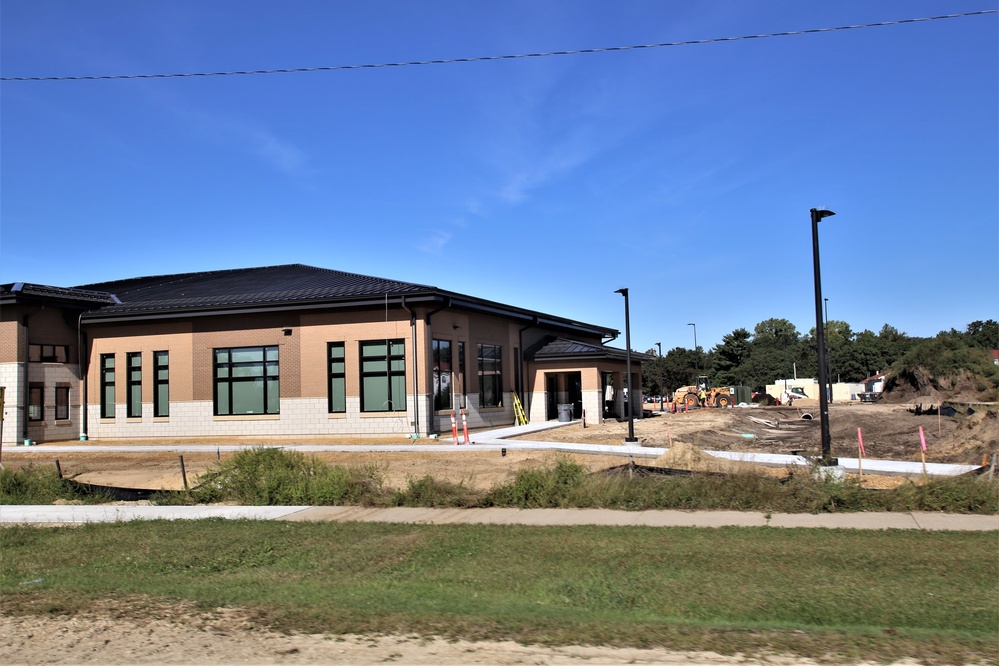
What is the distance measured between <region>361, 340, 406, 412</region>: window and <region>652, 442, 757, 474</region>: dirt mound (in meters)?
11.1

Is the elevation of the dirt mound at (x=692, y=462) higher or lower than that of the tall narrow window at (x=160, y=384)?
lower

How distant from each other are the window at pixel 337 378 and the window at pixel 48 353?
11848 millimetres

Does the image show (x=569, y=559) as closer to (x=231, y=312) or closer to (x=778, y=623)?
(x=778, y=623)

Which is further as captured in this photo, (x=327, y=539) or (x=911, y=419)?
(x=911, y=419)

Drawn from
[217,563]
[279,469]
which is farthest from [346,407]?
[217,563]

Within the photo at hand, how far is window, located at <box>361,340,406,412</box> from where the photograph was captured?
88.7ft

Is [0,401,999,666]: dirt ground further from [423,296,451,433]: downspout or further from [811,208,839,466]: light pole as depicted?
[811,208,839,466]: light pole

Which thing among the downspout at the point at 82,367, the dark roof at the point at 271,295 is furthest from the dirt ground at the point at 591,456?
the dark roof at the point at 271,295

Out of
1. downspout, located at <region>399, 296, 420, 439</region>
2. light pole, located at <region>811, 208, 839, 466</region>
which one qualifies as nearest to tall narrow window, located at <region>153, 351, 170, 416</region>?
downspout, located at <region>399, 296, 420, 439</region>

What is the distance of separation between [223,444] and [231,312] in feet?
16.6

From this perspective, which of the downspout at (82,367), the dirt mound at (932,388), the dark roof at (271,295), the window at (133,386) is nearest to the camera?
the dark roof at (271,295)

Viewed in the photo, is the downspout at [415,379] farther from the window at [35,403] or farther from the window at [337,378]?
the window at [35,403]

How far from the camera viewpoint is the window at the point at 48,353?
1169 inches

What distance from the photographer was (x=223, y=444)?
26.6m
